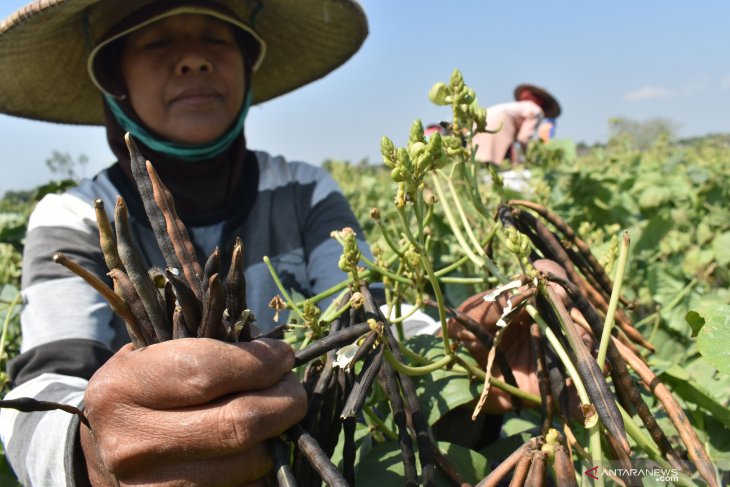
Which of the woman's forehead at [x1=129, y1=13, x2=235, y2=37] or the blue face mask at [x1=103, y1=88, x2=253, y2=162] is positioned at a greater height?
the woman's forehead at [x1=129, y1=13, x2=235, y2=37]

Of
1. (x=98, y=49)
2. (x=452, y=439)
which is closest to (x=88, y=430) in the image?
(x=452, y=439)

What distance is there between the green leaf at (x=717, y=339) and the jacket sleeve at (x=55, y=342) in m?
0.61

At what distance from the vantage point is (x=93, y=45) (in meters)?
1.33

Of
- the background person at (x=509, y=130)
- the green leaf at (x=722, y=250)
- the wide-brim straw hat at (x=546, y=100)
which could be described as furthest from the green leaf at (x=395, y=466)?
the wide-brim straw hat at (x=546, y=100)

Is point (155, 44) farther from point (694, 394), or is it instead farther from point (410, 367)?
point (694, 394)

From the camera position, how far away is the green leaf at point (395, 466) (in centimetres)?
60

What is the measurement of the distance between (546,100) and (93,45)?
6.28 m

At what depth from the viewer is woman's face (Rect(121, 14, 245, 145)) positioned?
1.29 meters

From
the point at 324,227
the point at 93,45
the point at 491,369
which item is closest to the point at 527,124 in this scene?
the point at 324,227

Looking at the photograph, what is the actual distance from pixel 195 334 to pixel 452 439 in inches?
16.1

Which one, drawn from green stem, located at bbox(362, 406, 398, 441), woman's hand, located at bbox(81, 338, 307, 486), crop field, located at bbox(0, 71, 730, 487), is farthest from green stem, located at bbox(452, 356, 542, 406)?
woman's hand, located at bbox(81, 338, 307, 486)

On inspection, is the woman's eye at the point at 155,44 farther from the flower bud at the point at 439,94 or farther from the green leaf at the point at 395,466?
the green leaf at the point at 395,466

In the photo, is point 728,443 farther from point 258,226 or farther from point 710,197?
point 710,197

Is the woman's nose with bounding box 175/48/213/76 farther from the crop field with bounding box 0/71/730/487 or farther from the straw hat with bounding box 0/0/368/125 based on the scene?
the crop field with bounding box 0/71/730/487
